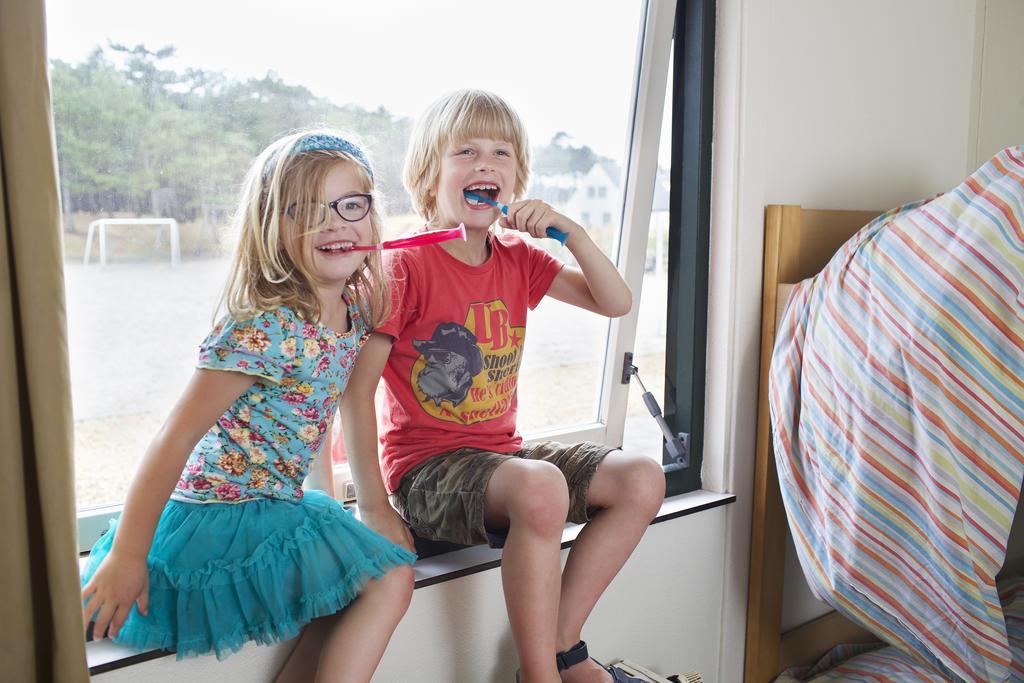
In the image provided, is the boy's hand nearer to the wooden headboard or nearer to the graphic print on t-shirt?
the graphic print on t-shirt

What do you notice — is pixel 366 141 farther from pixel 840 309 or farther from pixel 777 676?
pixel 777 676

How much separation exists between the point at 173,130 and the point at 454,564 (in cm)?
82

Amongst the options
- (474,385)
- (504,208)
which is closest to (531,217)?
(504,208)

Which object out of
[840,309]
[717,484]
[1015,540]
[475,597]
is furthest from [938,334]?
[1015,540]

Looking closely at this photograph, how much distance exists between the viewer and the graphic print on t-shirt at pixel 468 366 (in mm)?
1451

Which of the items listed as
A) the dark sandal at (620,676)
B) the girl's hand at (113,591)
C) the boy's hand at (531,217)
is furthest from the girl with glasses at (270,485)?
the dark sandal at (620,676)

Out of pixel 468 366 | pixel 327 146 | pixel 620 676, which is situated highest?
pixel 327 146

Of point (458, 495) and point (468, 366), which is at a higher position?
point (468, 366)

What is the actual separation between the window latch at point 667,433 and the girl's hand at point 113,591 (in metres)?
1.13

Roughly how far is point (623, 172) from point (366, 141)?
62 cm

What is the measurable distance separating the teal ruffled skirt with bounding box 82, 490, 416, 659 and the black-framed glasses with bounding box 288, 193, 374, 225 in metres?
0.41

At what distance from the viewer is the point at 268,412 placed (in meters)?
1.22

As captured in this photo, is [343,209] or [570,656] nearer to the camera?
[343,209]

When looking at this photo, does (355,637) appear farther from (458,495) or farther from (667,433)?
(667,433)
